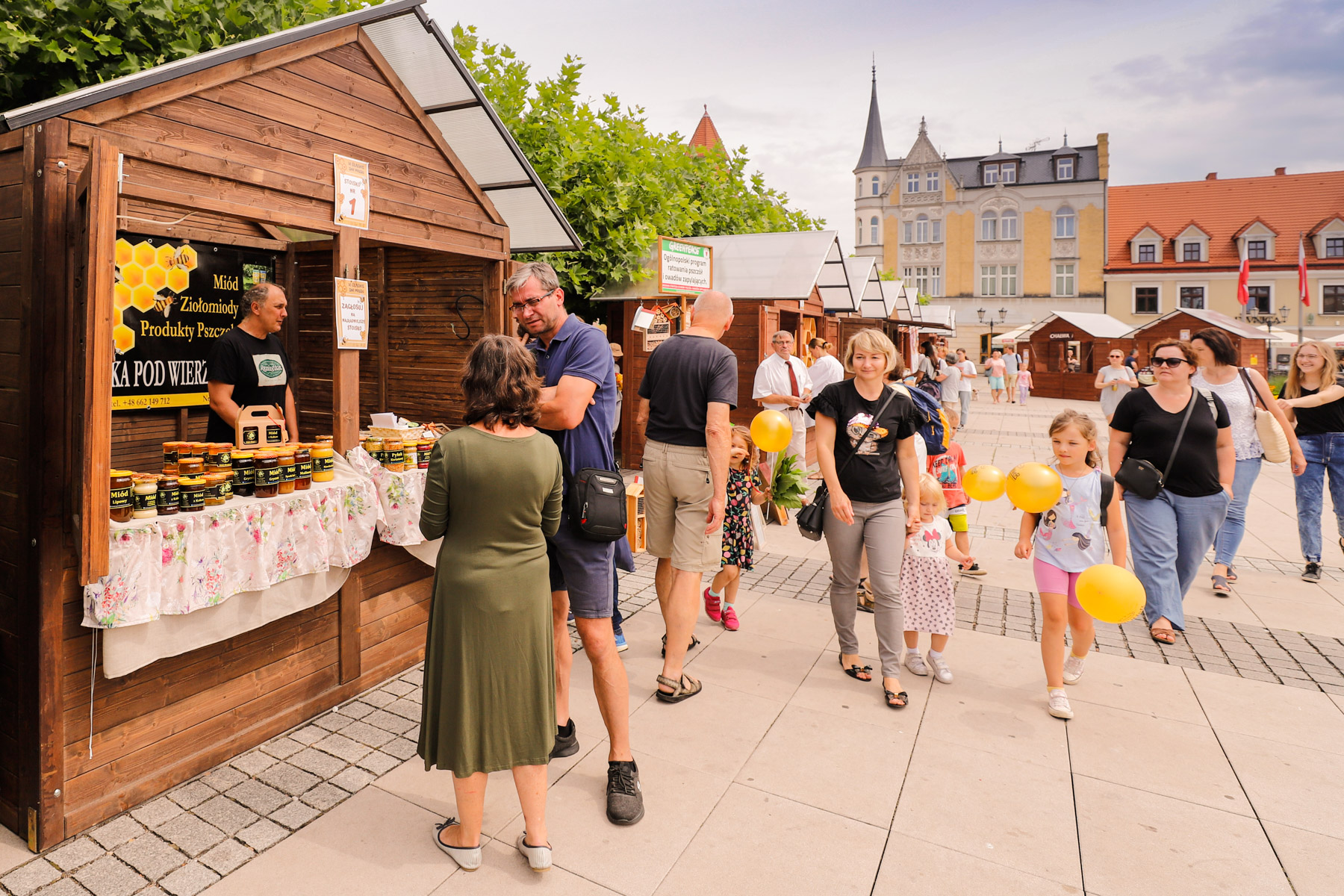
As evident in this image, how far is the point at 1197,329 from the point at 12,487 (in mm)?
33865

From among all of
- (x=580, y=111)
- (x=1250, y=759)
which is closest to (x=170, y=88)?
(x=1250, y=759)

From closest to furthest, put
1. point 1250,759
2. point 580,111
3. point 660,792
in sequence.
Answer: point 660,792 < point 1250,759 < point 580,111

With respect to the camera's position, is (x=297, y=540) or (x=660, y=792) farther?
(x=297, y=540)

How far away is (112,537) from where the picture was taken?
296 cm

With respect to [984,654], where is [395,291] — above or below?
above

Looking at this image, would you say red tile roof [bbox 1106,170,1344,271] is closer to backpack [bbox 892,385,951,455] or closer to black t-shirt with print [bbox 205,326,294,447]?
backpack [bbox 892,385,951,455]

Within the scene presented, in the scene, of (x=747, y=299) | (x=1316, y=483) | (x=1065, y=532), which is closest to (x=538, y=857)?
(x=1065, y=532)

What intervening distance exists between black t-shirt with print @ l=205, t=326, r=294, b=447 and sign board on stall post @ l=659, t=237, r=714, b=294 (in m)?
4.84

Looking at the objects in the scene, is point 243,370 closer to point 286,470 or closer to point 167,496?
point 286,470

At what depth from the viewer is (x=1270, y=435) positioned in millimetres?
5906


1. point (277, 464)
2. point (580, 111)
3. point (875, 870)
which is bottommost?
point (875, 870)

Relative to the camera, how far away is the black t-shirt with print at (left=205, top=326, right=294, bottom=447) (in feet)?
14.8

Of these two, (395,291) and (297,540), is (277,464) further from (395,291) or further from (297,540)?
(395,291)

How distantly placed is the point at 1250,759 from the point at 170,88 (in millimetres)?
5760
